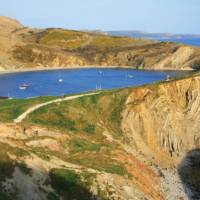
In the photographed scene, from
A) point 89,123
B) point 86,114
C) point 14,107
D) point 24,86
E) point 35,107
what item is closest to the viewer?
point 14,107

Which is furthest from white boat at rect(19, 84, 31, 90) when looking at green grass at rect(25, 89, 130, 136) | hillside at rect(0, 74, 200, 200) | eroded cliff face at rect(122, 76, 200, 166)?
eroded cliff face at rect(122, 76, 200, 166)

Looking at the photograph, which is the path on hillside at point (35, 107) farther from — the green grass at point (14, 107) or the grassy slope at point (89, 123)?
the grassy slope at point (89, 123)

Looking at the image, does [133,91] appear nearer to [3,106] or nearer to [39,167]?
[3,106]

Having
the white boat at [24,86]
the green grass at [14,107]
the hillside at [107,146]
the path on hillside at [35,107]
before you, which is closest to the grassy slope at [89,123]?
the hillside at [107,146]

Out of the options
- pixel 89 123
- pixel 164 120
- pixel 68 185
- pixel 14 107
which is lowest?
pixel 164 120

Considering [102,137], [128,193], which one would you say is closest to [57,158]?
[128,193]

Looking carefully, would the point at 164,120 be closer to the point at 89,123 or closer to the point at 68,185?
the point at 89,123

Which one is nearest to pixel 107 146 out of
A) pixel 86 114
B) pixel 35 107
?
pixel 86 114
